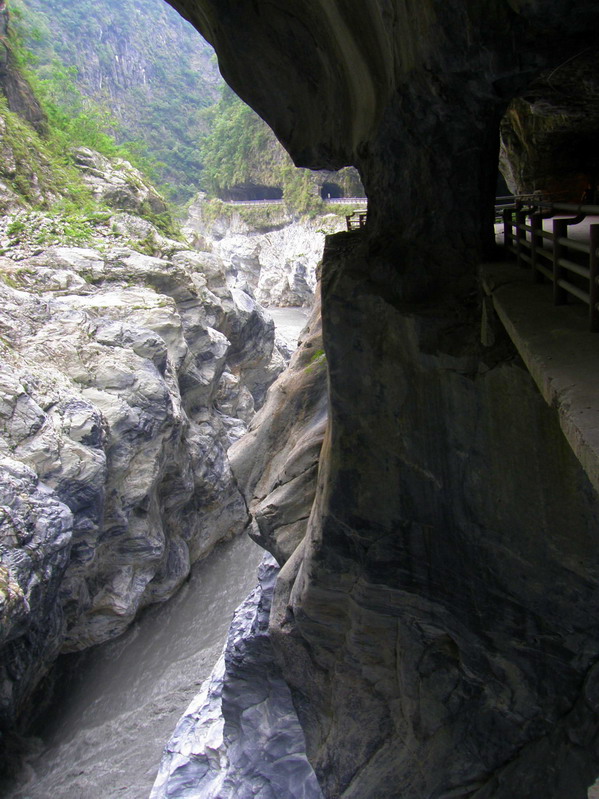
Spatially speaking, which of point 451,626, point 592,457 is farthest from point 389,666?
point 592,457

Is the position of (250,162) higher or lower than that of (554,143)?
higher

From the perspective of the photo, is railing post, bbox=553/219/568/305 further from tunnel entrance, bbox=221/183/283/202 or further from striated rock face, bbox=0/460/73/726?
tunnel entrance, bbox=221/183/283/202

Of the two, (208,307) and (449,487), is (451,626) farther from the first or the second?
(208,307)

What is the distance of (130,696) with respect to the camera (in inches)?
586

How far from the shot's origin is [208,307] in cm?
2403

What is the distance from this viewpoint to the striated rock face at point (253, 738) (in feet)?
34.2

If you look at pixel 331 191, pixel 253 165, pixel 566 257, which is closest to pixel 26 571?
pixel 566 257

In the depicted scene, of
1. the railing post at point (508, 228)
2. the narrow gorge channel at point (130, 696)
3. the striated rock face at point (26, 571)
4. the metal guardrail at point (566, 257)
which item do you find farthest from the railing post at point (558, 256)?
the narrow gorge channel at point (130, 696)

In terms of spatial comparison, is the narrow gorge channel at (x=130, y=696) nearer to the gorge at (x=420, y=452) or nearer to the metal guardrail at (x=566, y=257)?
the gorge at (x=420, y=452)

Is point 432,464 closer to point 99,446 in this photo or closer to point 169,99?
point 99,446

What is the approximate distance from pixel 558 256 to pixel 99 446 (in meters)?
12.3

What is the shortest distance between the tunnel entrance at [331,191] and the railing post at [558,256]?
43436 millimetres

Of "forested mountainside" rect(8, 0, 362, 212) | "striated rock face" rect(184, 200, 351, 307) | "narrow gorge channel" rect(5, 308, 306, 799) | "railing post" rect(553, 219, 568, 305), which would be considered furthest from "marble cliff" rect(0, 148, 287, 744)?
"forested mountainside" rect(8, 0, 362, 212)

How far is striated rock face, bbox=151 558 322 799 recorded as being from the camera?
411 inches
